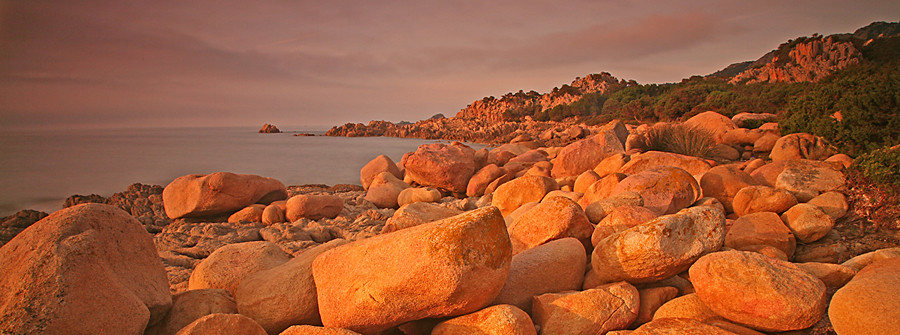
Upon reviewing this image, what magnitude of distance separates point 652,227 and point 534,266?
1.06 meters

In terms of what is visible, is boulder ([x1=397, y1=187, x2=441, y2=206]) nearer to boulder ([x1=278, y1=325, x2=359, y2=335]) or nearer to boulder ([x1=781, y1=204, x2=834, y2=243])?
boulder ([x1=781, y1=204, x2=834, y2=243])

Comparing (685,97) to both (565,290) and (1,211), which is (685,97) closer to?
(565,290)

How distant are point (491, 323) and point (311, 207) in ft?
20.8

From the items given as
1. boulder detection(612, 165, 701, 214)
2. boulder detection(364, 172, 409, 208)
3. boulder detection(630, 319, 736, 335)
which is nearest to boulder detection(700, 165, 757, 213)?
boulder detection(612, 165, 701, 214)

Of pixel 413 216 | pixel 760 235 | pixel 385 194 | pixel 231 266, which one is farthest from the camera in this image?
pixel 385 194

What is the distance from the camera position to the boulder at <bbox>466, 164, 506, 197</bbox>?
1084cm

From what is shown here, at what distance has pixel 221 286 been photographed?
3871 millimetres

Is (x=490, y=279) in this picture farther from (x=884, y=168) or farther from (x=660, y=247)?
(x=884, y=168)

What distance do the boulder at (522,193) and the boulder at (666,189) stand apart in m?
1.62

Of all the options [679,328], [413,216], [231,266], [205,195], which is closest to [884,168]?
[679,328]

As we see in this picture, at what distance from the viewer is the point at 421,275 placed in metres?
2.75

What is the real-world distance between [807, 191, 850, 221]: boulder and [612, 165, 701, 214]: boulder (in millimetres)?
1345

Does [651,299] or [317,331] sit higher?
[317,331]

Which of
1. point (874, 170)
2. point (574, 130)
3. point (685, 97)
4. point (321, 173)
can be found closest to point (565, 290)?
point (874, 170)
